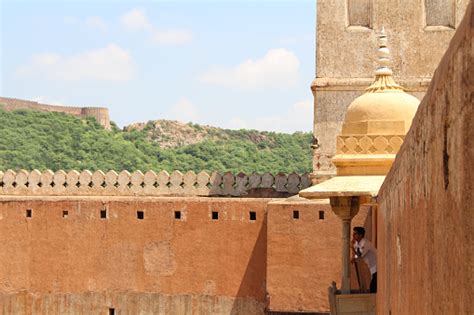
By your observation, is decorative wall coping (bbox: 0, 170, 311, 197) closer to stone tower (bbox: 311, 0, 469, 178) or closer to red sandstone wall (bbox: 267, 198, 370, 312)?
stone tower (bbox: 311, 0, 469, 178)

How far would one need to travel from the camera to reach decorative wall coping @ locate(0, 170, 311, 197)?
14.3 m

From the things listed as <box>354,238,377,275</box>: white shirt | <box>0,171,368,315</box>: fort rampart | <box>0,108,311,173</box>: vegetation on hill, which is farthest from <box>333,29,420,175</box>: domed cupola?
<box>0,108,311,173</box>: vegetation on hill

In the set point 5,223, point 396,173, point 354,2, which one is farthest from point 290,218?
point 396,173

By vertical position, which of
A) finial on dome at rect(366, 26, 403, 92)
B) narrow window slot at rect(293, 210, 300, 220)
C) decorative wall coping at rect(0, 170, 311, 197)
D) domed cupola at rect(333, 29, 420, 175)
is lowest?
narrow window slot at rect(293, 210, 300, 220)

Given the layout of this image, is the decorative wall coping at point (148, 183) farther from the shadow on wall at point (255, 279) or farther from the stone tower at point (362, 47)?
the shadow on wall at point (255, 279)

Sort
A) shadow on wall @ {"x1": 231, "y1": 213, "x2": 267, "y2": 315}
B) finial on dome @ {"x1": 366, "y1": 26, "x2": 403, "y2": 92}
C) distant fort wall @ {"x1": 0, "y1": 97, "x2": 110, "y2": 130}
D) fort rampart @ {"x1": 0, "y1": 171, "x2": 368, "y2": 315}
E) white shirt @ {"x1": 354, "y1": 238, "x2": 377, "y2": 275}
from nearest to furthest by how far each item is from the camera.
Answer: white shirt @ {"x1": 354, "y1": 238, "x2": 377, "y2": 275} < finial on dome @ {"x1": 366, "y1": 26, "x2": 403, "y2": 92} < fort rampart @ {"x1": 0, "y1": 171, "x2": 368, "y2": 315} < shadow on wall @ {"x1": 231, "y1": 213, "x2": 267, "y2": 315} < distant fort wall @ {"x1": 0, "y1": 97, "x2": 110, "y2": 130}

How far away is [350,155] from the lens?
976cm

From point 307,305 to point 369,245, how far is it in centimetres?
320

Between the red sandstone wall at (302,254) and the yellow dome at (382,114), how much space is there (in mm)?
2528

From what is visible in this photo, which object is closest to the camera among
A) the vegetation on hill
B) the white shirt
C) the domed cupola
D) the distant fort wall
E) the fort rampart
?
the white shirt

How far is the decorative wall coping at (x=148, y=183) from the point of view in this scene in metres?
14.3

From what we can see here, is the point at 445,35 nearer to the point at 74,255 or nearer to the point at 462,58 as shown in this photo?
the point at 74,255

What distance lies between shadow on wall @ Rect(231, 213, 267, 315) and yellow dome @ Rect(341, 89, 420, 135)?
3.60m

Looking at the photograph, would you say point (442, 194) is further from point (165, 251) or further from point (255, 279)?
point (165, 251)
